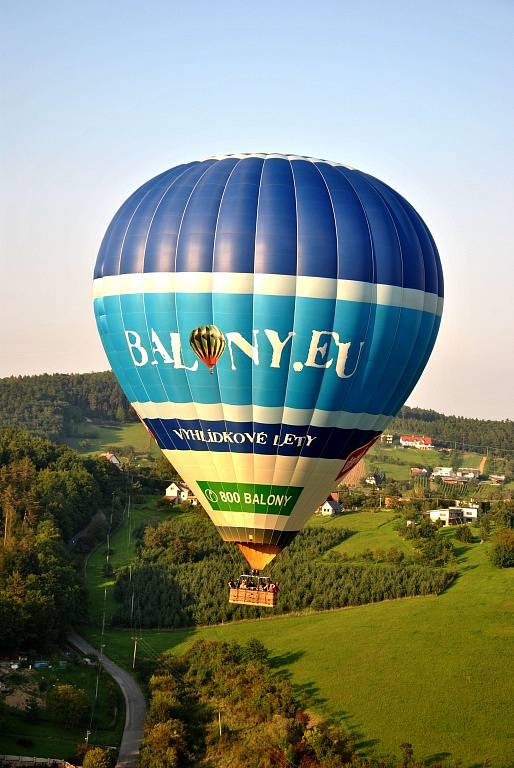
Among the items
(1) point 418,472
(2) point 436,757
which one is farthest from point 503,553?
(1) point 418,472

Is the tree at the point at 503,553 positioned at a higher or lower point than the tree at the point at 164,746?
higher

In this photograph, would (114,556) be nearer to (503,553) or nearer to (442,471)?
(503,553)

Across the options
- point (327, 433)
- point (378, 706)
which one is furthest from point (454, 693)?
point (327, 433)

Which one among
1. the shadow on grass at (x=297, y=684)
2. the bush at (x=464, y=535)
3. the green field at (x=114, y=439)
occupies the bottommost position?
the shadow on grass at (x=297, y=684)

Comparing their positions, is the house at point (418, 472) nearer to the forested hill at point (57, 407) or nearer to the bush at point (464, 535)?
the forested hill at point (57, 407)

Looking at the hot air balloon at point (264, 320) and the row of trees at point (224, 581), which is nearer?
the hot air balloon at point (264, 320)

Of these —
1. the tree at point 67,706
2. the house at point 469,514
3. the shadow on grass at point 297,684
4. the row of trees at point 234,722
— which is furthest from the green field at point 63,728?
the house at point 469,514

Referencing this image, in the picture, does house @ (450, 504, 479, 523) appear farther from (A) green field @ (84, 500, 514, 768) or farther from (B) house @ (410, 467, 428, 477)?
(B) house @ (410, 467, 428, 477)
